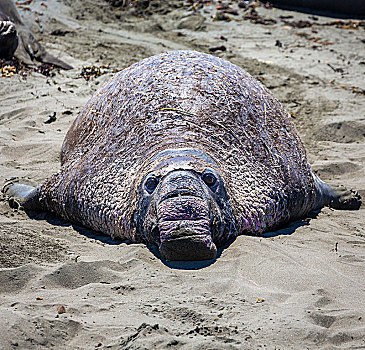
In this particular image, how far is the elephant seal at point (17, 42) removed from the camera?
892 centimetres

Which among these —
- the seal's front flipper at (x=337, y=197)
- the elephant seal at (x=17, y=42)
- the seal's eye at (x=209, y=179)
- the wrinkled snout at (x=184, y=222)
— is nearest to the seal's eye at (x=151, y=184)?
the wrinkled snout at (x=184, y=222)

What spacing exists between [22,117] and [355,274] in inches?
198

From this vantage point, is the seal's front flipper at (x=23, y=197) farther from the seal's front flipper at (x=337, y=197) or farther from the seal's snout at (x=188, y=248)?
the seal's front flipper at (x=337, y=197)

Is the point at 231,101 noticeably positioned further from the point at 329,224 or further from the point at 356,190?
the point at 356,190

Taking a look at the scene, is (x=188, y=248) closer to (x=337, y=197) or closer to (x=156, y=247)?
(x=156, y=247)

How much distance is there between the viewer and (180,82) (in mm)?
4258

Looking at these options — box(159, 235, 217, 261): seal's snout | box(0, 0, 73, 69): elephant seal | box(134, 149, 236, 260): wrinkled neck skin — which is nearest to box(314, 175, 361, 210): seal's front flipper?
box(134, 149, 236, 260): wrinkled neck skin

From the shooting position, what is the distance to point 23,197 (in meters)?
4.42

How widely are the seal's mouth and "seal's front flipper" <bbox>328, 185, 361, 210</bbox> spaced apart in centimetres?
189

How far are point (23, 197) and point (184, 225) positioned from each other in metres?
1.86

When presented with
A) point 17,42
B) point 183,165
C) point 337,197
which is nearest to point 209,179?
point 183,165

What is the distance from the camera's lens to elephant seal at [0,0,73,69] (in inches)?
351

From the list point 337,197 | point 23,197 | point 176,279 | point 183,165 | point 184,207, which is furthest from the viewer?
point 337,197

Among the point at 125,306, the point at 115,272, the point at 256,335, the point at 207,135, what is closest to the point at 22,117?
the point at 207,135
